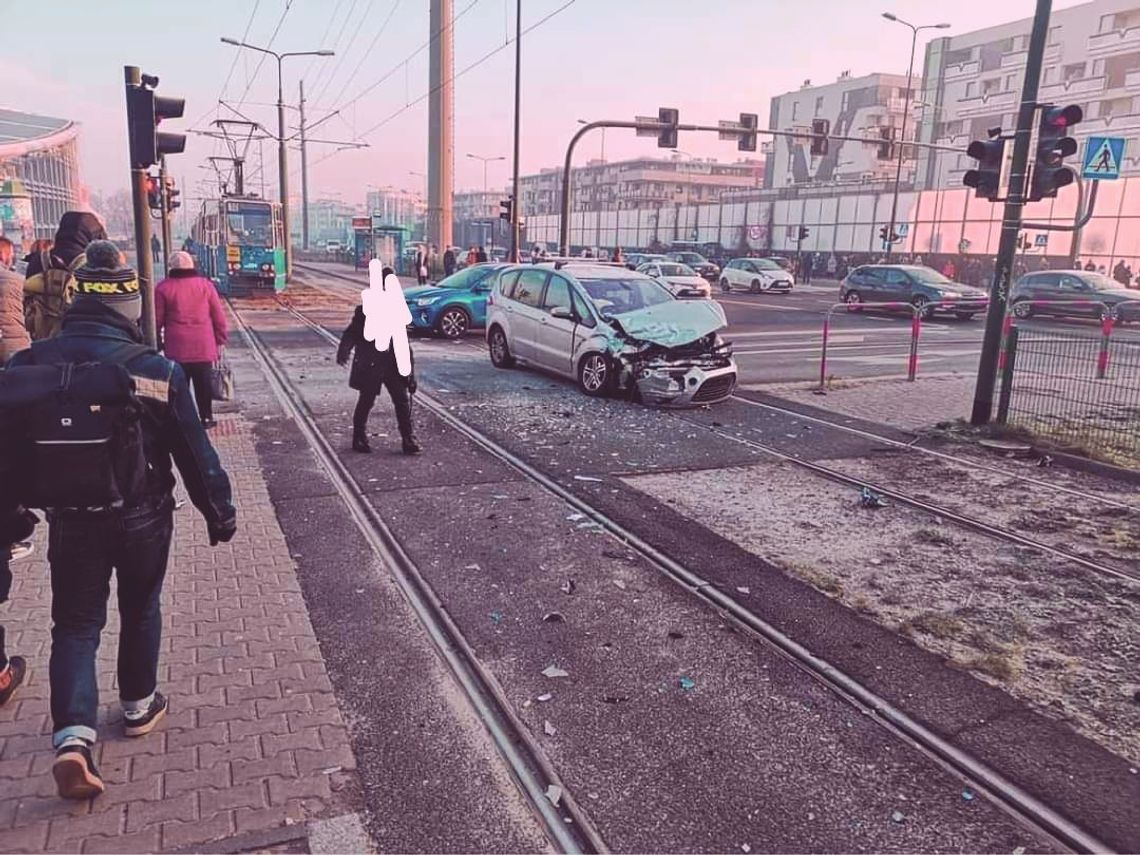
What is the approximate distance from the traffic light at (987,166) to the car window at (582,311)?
4851 mm

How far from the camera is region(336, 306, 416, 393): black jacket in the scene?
26.3 feet

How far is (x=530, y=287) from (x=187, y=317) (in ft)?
19.4

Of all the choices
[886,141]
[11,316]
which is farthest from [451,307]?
[886,141]

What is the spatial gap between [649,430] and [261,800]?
7.03 m

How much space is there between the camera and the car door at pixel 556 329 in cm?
1202

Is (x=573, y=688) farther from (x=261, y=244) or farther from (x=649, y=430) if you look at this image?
(x=261, y=244)

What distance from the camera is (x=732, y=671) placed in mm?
4145

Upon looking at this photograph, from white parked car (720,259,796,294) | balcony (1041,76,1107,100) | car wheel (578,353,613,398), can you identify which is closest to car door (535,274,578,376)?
car wheel (578,353,613,398)

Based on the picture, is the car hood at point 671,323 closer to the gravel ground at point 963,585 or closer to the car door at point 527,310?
the car door at point 527,310

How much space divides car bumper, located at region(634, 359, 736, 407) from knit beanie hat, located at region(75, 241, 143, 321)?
8064mm

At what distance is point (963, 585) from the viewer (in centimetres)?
527

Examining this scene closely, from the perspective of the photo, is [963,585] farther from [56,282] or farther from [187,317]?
[187,317]

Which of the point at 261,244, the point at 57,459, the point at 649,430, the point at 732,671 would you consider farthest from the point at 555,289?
the point at 261,244

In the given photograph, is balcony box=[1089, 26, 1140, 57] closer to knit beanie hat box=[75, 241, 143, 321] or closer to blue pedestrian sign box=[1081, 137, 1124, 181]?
blue pedestrian sign box=[1081, 137, 1124, 181]
